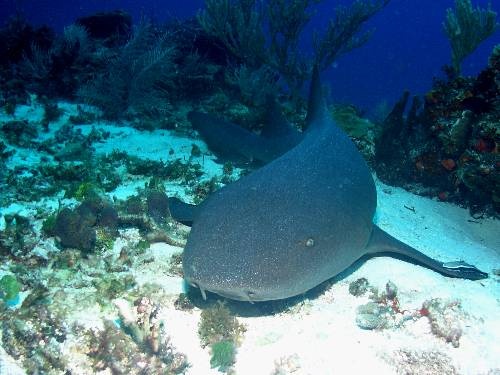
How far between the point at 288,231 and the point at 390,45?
153 m

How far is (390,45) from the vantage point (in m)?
139

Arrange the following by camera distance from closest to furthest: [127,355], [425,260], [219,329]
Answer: [127,355]
[219,329]
[425,260]

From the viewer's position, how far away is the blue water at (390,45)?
9031cm

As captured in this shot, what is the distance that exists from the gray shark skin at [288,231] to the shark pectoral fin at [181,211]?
0.02m

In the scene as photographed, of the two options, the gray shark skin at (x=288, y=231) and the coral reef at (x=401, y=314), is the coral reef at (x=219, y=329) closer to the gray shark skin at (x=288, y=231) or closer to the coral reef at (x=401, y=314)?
the gray shark skin at (x=288, y=231)

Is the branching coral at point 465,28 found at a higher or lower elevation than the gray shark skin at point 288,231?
higher

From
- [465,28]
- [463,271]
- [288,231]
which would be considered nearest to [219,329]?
[288,231]

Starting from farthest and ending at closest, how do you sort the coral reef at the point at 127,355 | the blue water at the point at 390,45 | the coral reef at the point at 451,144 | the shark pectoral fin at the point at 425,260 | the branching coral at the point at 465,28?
the blue water at the point at 390,45 < the branching coral at the point at 465,28 < the coral reef at the point at 451,144 < the shark pectoral fin at the point at 425,260 < the coral reef at the point at 127,355

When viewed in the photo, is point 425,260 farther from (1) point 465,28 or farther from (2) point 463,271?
(1) point 465,28

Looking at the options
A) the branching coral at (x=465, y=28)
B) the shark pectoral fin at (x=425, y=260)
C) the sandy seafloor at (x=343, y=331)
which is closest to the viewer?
the sandy seafloor at (x=343, y=331)

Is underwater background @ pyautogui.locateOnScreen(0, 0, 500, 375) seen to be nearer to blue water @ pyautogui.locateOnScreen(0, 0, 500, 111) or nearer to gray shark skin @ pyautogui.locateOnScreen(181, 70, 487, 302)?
gray shark skin @ pyautogui.locateOnScreen(181, 70, 487, 302)

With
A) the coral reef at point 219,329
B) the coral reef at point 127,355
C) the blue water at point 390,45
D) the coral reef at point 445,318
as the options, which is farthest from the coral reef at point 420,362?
the blue water at point 390,45

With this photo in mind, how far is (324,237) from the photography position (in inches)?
127

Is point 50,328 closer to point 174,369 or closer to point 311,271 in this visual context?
point 174,369
